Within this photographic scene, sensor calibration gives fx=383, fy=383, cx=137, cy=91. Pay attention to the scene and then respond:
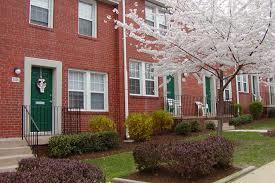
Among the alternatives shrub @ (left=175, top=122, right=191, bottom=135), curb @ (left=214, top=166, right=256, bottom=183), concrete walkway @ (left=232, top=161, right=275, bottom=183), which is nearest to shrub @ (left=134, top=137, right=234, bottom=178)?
curb @ (left=214, top=166, right=256, bottom=183)

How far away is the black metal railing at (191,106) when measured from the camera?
18.7 m

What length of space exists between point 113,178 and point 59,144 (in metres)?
3.80

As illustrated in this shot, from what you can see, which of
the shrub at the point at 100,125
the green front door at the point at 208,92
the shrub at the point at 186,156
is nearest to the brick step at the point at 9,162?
the shrub at the point at 100,125

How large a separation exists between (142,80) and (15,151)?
24.5ft

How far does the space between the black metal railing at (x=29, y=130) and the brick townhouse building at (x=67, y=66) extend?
3 cm

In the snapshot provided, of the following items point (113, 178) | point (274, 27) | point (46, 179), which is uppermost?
point (274, 27)

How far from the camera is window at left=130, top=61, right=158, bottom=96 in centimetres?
Answer: 1691

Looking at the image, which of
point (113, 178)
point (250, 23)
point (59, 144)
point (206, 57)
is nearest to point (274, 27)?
point (250, 23)

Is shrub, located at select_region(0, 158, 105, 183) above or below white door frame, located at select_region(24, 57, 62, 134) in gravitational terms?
below

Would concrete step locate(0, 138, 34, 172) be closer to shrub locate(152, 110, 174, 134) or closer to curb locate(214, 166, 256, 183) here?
curb locate(214, 166, 256, 183)

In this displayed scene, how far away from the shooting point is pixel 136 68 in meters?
17.2

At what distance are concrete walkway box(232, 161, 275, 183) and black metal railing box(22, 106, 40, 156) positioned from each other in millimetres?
6621

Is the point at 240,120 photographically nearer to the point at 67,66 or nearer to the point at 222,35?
the point at 67,66

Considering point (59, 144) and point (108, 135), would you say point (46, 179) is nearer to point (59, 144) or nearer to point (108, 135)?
point (59, 144)
